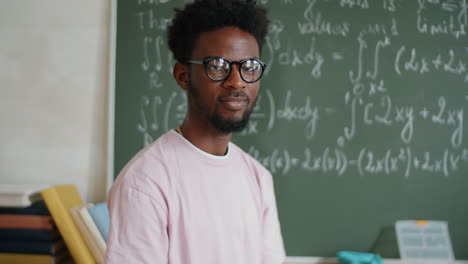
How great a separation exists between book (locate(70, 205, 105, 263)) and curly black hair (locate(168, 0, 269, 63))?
0.84m

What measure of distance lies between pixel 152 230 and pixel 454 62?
1535mm

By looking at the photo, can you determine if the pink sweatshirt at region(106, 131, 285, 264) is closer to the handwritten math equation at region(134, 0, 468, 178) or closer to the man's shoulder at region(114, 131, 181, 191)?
the man's shoulder at region(114, 131, 181, 191)

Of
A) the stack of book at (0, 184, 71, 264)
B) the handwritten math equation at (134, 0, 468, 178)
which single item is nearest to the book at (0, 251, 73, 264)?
the stack of book at (0, 184, 71, 264)

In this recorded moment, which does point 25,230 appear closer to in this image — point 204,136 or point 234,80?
point 204,136

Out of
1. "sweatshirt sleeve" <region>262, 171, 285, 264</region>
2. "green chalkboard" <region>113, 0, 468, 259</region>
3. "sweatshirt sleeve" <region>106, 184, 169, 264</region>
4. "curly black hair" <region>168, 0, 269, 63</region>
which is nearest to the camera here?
"sweatshirt sleeve" <region>106, 184, 169, 264</region>

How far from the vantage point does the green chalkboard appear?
1.58m

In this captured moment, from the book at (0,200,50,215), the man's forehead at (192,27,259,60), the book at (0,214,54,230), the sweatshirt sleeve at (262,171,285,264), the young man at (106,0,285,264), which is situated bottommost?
the book at (0,214,54,230)

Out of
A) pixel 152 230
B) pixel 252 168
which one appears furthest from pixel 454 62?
pixel 152 230

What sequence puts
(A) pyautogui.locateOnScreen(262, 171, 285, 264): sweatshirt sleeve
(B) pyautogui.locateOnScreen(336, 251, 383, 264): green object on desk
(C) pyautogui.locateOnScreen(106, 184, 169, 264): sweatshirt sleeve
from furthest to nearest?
(B) pyautogui.locateOnScreen(336, 251, 383, 264): green object on desk → (A) pyautogui.locateOnScreen(262, 171, 285, 264): sweatshirt sleeve → (C) pyautogui.locateOnScreen(106, 184, 169, 264): sweatshirt sleeve

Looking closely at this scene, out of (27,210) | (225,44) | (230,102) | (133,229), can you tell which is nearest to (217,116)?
(230,102)

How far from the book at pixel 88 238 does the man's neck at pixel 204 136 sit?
0.76 meters

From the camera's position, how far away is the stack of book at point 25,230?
4.36 ft

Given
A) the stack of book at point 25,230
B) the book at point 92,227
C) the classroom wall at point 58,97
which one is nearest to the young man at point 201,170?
the book at point 92,227

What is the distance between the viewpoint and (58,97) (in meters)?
1.65
